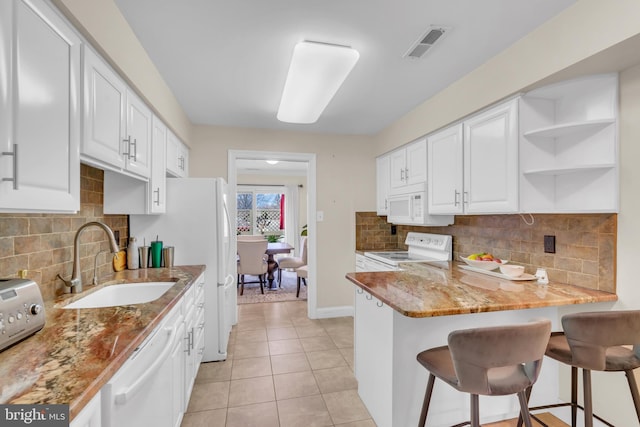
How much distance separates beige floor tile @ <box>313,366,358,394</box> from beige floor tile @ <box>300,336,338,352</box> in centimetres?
42

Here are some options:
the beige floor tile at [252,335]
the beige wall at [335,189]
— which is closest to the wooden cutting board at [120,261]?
the beige floor tile at [252,335]

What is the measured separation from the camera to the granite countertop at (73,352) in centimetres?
76

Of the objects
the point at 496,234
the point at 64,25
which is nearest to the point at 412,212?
the point at 496,234

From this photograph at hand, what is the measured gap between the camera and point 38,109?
3.26 ft

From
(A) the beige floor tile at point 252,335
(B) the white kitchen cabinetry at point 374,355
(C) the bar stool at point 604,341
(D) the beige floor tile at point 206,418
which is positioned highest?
(C) the bar stool at point 604,341

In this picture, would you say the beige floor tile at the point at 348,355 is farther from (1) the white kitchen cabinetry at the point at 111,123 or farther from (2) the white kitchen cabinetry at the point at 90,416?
(1) the white kitchen cabinetry at the point at 111,123

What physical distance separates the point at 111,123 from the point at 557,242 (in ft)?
8.86

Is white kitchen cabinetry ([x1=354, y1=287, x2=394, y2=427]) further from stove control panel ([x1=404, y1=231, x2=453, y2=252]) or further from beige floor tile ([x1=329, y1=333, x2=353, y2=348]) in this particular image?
stove control panel ([x1=404, y1=231, x2=453, y2=252])

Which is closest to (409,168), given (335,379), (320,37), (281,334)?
(320,37)

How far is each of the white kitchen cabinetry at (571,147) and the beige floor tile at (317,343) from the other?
212 cm

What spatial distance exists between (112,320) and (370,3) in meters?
1.89

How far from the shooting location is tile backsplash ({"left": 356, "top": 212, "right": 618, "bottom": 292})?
1.72 metres

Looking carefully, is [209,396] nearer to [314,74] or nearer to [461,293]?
[461,293]

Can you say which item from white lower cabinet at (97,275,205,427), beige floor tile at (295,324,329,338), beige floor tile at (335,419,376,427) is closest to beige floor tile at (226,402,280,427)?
white lower cabinet at (97,275,205,427)
